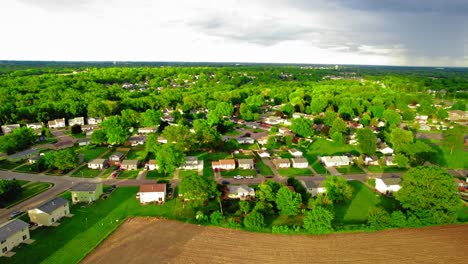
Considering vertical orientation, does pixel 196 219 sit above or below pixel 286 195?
below

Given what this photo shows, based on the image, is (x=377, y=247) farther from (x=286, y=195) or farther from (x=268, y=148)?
(x=268, y=148)

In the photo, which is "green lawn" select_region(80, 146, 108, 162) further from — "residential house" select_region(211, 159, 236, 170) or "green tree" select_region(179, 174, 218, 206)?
"green tree" select_region(179, 174, 218, 206)

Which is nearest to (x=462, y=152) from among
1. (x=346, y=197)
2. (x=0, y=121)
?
(x=346, y=197)

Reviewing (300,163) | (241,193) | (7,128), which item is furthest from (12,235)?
(7,128)

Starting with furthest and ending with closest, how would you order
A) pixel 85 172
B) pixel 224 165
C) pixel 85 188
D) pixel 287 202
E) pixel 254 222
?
pixel 224 165 < pixel 85 172 < pixel 85 188 < pixel 287 202 < pixel 254 222

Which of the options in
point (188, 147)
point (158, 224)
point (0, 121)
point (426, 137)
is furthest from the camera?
point (0, 121)

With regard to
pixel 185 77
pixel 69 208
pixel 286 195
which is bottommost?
pixel 69 208

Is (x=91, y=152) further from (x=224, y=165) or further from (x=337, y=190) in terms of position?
(x=337, y=190)
